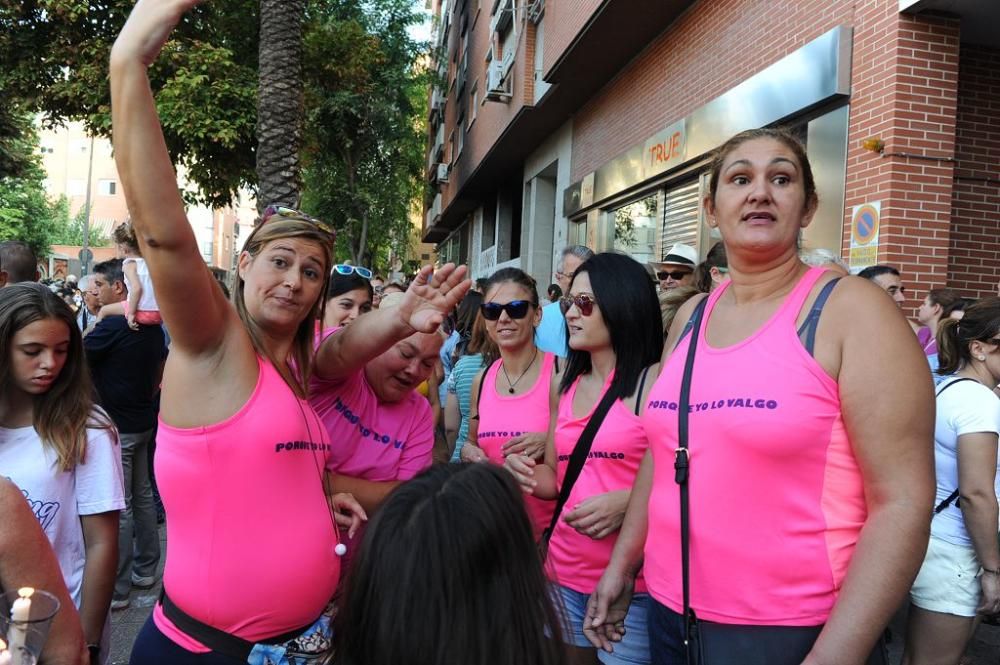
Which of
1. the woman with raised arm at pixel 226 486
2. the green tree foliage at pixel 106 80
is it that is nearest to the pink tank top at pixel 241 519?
the woman with raised arm at pixel 226 486

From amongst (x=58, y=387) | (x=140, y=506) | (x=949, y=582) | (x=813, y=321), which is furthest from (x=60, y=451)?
(x=949, y=582)

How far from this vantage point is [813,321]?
1.70m

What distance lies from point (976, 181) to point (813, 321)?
20.3 ft

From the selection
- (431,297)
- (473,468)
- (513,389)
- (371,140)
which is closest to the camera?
(473,468)

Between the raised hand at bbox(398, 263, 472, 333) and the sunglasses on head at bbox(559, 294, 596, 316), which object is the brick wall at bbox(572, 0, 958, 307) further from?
the raised hand at bbox(398, 263, 472, 333)

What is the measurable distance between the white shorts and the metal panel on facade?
637 centimetres

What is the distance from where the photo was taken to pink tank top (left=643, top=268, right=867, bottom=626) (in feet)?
5.32

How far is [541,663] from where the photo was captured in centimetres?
119

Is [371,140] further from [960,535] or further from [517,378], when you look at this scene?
[960,535]

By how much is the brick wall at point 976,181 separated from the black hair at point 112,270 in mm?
7359

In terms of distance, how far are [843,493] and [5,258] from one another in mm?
5490

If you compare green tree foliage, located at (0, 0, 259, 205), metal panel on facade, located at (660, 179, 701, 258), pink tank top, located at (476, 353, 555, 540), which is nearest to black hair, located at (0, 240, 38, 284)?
pink tank top, located at (476, 353, 555, 540)

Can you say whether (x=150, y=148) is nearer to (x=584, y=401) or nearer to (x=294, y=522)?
(x=294, y=522)

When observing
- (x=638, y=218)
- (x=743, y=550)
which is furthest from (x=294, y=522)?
(x=638, y=218)
